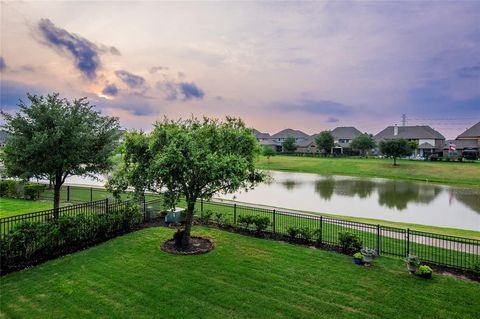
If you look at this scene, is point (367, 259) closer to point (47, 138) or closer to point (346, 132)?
point (47, 138)

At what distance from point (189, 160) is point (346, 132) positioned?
8783 centimetres

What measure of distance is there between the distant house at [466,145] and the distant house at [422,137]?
2.19 m

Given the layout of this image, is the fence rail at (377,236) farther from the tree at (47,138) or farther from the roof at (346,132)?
the roof at (346,132)

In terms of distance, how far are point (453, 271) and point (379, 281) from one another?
2.73 m

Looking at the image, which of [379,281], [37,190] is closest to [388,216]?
[379,281]

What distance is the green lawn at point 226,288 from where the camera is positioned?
670 centimetres

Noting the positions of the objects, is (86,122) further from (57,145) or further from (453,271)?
(453,271)

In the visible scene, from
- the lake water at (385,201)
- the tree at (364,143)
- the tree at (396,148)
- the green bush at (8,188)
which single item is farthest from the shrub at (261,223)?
the tree at (364,143)

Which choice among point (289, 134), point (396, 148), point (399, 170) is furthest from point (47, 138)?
point (289, 134)

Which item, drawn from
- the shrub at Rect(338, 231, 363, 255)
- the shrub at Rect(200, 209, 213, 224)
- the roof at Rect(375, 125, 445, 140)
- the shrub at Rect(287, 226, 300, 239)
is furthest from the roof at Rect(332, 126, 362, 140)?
the shrub at Rect(338, 231, 363, 255)

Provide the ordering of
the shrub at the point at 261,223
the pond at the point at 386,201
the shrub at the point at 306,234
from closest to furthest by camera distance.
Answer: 1. the shrub at the point at 306,234
2. the shrub at the point at 261,223
3. the pond at the point at 386,201

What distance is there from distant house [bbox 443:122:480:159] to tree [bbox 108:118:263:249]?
7459 centimetres

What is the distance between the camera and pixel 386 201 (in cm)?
2406

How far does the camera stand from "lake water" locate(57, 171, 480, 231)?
18.6m
